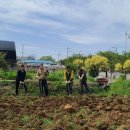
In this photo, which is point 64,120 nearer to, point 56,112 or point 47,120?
point 47,120

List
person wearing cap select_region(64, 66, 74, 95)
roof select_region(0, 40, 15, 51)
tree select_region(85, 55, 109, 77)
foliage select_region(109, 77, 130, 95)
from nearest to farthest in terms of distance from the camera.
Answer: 1. foliage select_region(109, 77, 130, 95)
2. person wearing cap select_region(64, 66, 74, 95)
3. tree select_region(85, 55, 109, 77)
4. roof select_region(0, 40, 15, 51)

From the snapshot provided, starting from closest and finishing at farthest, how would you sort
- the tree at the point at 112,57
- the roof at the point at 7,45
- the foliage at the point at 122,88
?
the foliage at the point at 122,88, the roof at the point at 7,45, the tree at the point at 112,57

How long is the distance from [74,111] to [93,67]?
121 feet

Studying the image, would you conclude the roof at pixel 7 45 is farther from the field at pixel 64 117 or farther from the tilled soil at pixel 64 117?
the tilled soil at pixel 64 117

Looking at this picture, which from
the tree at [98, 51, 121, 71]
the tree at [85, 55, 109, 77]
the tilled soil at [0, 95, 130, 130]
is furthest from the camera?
the tree at [98, 51, 121, 71]

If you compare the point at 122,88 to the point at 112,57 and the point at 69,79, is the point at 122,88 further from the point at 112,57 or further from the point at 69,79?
the point at 112,57

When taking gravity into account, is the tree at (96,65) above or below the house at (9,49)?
below

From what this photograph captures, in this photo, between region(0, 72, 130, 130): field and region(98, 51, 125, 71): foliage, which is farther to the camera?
region(98, 51, 125, 71): foliage

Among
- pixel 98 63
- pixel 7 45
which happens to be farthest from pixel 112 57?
pixel 7 45

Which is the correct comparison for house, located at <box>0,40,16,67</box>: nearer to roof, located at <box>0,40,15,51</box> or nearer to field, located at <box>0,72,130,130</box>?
roof, located at <box>0,40,15,51</box>

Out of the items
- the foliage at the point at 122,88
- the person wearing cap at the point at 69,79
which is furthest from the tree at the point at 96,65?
the person wearing cap at the point at 69,79

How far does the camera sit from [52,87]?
2753 cm

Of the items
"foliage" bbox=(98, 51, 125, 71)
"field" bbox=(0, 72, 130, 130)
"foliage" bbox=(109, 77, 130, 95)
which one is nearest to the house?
"foliage" bbox=(98, 51, 125, 71)

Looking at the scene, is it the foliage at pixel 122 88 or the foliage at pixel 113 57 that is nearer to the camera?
the foliage at pixel 122 88
